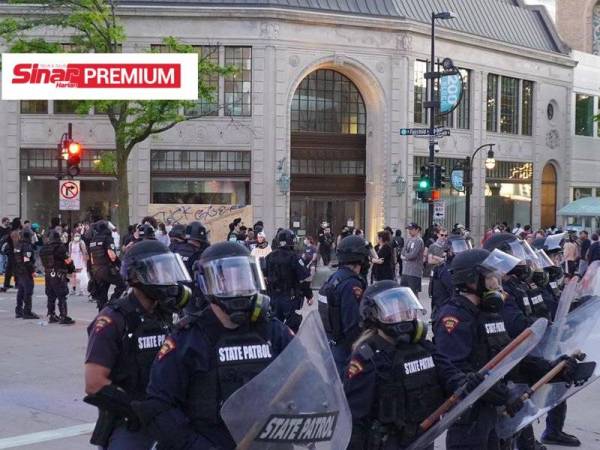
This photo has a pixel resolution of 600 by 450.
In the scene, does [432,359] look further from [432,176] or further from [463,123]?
[463,123]

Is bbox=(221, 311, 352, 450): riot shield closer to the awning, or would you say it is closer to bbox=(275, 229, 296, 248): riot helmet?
bbox=(275, 229, 296, 248): riot helmet

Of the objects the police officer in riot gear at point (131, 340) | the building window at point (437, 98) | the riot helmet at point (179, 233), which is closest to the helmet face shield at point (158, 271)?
the police officer in riot gear at point (131, 340)

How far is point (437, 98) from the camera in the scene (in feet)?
120

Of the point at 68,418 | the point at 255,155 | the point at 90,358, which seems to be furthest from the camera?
the point at 255,155

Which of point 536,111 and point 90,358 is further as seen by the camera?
point 536,111

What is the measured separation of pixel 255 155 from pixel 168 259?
30371 millimetres

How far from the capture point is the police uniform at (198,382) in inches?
161

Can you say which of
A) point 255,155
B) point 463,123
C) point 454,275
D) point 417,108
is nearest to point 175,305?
point 454,275

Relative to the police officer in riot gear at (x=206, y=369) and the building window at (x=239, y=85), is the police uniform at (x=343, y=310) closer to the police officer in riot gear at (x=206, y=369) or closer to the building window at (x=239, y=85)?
the police officer in riot gear at (x=206, y=369)

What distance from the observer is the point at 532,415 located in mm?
5859

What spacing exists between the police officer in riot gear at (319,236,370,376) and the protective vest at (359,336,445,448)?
2.88 m

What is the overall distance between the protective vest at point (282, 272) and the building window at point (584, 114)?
40265 mm

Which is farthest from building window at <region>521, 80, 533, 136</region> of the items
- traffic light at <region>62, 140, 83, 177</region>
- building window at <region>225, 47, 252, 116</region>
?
traffic light at <region>62, 140, 83, 177</region>

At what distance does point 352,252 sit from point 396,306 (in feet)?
10.1
